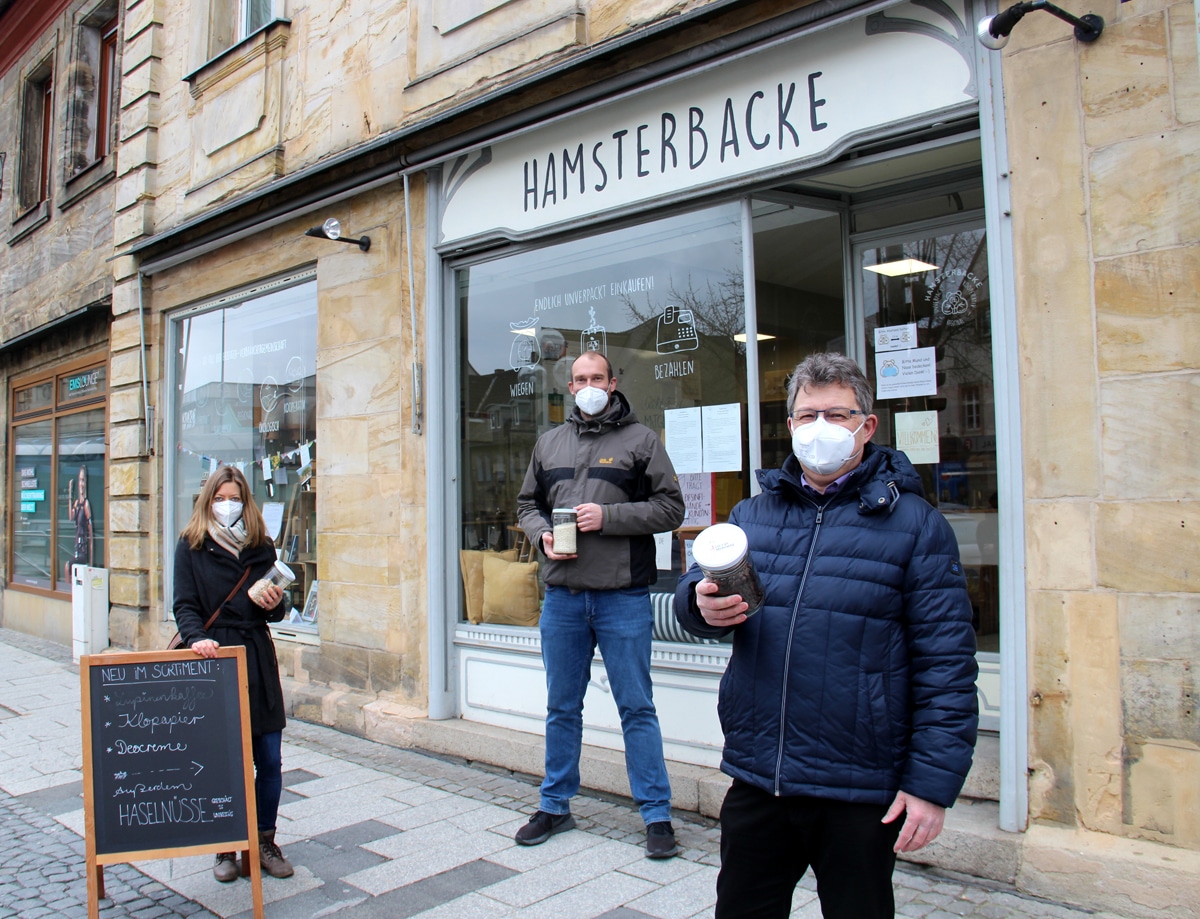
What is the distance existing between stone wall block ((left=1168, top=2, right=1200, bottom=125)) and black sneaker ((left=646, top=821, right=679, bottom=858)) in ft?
11.1

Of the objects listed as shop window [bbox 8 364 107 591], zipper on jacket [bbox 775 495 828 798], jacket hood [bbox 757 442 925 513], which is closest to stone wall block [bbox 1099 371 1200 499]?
jacket hood [bbox 757 442 925 513]

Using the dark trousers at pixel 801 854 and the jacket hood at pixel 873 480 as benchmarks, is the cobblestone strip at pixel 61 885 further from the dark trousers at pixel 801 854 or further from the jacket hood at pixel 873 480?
the jacket hood at pixel 873 480

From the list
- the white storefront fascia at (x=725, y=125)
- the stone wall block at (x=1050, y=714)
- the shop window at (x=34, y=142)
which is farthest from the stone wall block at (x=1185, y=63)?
the shop window at (x=34, y=142)

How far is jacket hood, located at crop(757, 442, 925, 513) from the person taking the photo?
2186 mm

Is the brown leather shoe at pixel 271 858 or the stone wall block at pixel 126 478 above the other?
the stone wall block at pixel 126 478

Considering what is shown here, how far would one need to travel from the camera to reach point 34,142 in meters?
12.7

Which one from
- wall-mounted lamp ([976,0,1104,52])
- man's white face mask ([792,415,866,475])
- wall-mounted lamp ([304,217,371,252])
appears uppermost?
wall-mounted lamp ([304,217,371,252])

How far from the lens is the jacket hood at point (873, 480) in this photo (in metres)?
2.19

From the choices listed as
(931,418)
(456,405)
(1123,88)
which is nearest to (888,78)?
(1123,88)

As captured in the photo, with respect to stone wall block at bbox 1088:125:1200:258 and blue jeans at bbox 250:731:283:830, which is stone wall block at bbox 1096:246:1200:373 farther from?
blue jeans at bbox 250:731:283:830

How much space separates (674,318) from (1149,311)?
2.53 m

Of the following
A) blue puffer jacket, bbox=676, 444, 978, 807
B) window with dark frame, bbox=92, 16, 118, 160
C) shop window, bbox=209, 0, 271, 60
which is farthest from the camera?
window with dark frame, bbox=92, 16, 118, 160

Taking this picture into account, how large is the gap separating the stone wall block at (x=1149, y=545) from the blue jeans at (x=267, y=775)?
335 cm

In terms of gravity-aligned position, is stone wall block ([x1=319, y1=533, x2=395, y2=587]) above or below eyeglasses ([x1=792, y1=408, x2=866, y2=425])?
below
